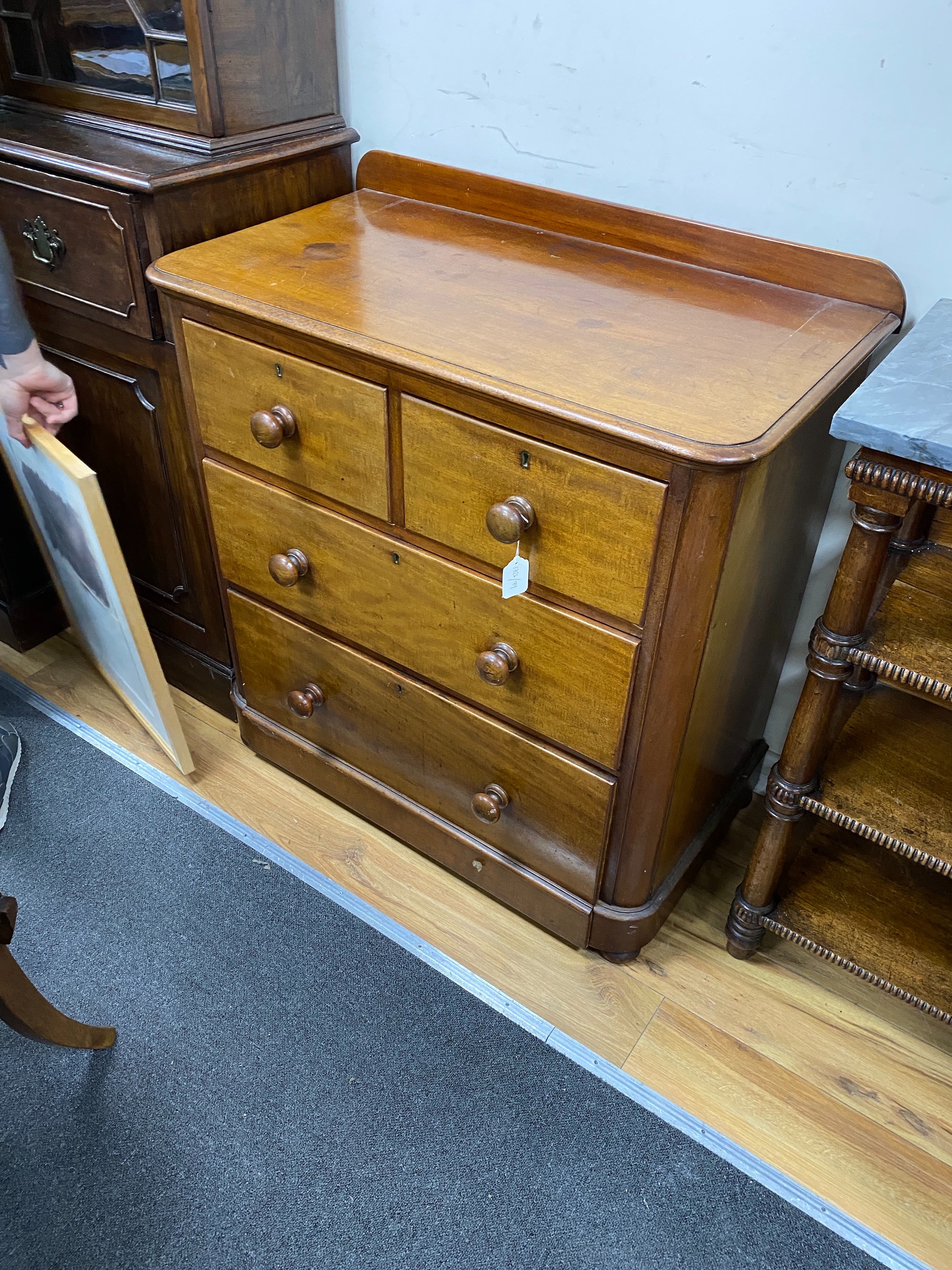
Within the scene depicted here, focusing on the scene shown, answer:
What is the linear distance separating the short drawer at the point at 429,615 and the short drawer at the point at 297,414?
58 mm

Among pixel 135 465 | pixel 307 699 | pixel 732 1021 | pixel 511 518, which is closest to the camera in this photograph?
pixel 511 518

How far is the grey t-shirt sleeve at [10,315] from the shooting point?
136 centimetres

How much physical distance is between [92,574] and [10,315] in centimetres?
44

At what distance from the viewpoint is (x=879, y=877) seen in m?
1.48

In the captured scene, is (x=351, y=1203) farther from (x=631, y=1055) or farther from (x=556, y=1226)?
(x=631, y=1055)

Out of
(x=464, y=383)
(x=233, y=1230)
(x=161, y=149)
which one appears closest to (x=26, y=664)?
(x=161, y=149)

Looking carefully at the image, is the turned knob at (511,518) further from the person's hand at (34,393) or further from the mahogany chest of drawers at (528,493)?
the person's hand at (34,393)

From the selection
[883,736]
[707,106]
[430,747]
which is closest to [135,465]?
[430,747]

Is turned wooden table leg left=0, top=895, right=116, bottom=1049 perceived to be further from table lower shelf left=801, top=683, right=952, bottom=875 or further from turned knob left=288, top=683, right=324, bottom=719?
table lower shelf left=801, top=683, right=952, bottom=875

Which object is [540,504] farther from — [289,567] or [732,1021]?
[732,1021]

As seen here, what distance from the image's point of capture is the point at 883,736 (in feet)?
4.56

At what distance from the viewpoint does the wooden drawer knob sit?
1250 millimetres

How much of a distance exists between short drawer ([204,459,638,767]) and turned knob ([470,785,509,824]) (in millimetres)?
143

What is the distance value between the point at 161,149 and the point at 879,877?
1602 millimetres
